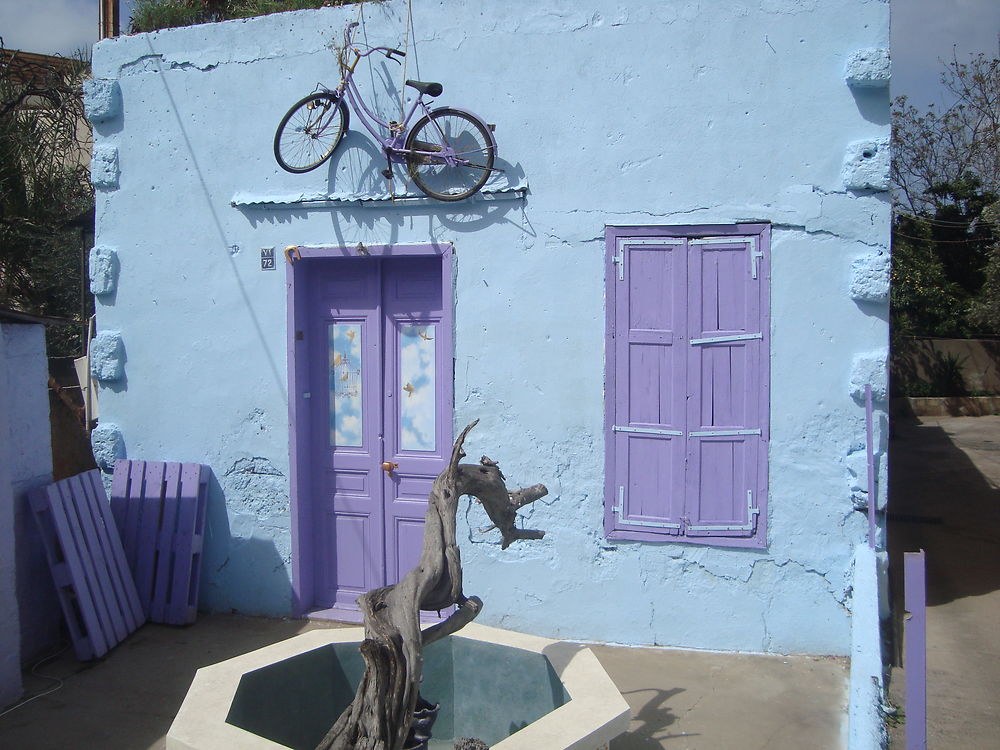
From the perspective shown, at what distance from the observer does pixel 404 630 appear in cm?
264

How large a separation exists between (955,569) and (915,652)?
5.15 meters

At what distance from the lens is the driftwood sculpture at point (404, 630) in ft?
8.50

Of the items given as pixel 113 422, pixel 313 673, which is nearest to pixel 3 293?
pixel 113 422

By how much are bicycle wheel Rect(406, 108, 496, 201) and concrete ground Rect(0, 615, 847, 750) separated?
305 cm

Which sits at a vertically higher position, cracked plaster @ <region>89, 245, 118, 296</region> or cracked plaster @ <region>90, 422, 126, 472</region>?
cracked plaster @ <region>89, 245, 118, 296</region>

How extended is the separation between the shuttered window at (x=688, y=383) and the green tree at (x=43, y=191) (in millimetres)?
6321

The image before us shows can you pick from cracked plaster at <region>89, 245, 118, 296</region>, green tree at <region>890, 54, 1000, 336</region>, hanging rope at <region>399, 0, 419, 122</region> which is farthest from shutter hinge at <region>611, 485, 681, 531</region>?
green tree at <region>890, 54, 1000, 336</region>

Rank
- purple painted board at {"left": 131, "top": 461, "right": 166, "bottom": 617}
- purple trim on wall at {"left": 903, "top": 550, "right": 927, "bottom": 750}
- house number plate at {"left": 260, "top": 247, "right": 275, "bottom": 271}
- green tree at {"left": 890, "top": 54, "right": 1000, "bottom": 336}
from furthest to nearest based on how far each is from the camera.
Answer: green tree at {"left": 890, "top": 54, "right": 1000, "bottom": 336}, purple painted board at {"left": 131, "top": 461, "right": 166, "bottom": 617}, house number plate at {"left": 260, "top": 247, "right": 275, "bottom": 271}, purple trim on wall at {"left": 903, "top": 550, "right": 927, "bottom": 750}

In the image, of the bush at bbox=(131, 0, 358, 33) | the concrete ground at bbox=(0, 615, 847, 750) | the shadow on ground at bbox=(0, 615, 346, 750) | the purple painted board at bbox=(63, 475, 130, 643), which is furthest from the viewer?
the bush at bbox=(131, 0, 358, 33)

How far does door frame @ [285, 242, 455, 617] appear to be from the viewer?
5.80 m

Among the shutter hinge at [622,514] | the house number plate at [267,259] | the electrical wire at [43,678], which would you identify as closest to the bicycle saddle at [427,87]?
the house number plate at [267,259]

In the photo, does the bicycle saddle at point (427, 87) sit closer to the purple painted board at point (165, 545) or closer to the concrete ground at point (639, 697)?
the purple painted board at point (165, 545)

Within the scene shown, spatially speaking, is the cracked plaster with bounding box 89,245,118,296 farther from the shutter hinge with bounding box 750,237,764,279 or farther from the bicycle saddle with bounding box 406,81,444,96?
the shutter hinge with bounding box 750,237,764,279

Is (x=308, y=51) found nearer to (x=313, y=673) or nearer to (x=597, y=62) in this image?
(x=597, y=62)
